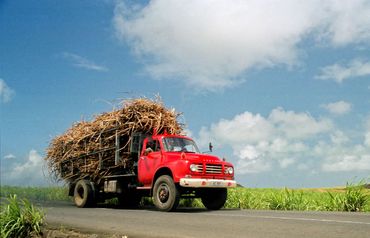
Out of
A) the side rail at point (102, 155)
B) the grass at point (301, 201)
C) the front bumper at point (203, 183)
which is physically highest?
the side rail at point (102, 155)

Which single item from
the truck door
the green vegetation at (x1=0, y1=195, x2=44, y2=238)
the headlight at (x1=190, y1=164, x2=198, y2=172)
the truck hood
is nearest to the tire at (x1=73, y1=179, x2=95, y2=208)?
the truck door

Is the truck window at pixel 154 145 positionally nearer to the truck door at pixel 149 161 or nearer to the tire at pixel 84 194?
the truck door at pixel 149 161

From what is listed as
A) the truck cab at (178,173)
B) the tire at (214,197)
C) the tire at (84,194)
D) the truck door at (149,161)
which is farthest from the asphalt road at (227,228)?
the tire at (84,194)

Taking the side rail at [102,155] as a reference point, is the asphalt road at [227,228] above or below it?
below

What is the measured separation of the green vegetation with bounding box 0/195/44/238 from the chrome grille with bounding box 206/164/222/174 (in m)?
5.51

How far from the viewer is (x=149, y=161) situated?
47.2 ft

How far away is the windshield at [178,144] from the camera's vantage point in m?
14.2

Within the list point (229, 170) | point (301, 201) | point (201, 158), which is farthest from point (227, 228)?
point (301, 201)

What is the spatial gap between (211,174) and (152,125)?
3663mm

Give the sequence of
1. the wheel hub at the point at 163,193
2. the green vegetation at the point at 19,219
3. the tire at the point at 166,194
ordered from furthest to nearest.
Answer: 1. the wheel hub at the point at 163,193
2. the tire at the point at 166,194
3. the green vegetation at the point at 19,219

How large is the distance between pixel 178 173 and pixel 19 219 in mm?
5197

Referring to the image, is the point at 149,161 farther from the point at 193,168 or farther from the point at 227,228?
the point at 227,228

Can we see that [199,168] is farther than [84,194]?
No

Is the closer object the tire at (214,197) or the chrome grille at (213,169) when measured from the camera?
the chrome grille at (213,169)
